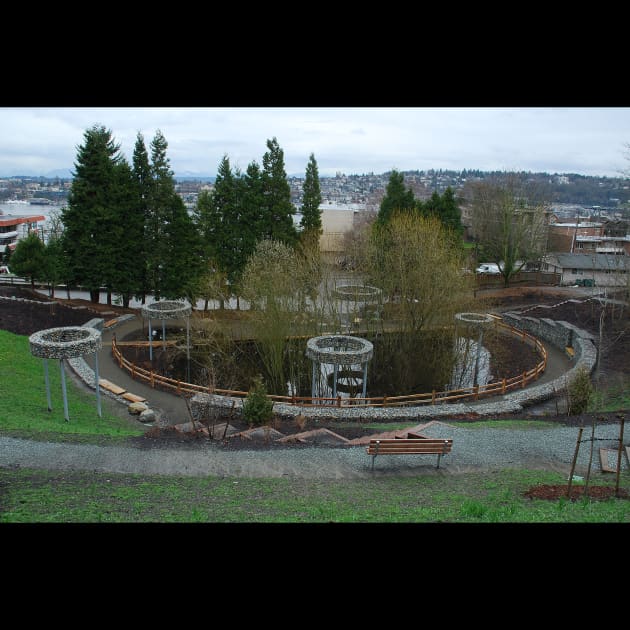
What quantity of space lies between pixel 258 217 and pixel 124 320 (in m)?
9.09

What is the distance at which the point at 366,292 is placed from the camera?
20203mm

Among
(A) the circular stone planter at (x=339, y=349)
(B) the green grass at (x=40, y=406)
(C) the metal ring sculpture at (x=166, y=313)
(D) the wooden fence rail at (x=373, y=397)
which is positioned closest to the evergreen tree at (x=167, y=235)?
(C) the metal ring sculpture at (x=166, y=313)

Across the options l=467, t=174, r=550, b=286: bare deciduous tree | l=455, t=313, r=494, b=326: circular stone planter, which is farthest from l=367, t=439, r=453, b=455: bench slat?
l=467, t=174, r=550, b=286: bare deciduous tree

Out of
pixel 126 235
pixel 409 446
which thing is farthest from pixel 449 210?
pixel 409 446

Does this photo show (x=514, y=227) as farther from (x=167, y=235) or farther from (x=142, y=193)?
(x=142, y=193)

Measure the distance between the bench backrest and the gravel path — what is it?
486 mm

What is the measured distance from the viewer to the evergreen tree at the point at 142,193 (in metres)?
26.3

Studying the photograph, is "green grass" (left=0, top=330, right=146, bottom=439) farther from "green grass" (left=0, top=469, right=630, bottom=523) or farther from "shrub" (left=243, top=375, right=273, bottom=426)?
"green grass" (left=0, top=469, right=630, bottom=523)

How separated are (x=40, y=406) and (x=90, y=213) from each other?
1444 centimetres

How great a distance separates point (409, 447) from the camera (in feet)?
31.4
